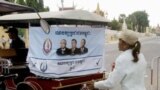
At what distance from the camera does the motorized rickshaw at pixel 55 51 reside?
6.55 meters

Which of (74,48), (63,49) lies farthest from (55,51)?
(74,48)

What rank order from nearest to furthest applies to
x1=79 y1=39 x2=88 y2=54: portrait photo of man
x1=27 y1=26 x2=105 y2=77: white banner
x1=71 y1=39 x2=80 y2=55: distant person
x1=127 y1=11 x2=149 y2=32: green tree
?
x1=27 y1=26 x2=105 y2=77: white banner → x1=71 y1=39 x2=80 y2=55: distant person → x1=79 y1=39 x2=88 y2=54: portrait photo of man → x1=127 y1=11 x2=149 y2=32: green tree

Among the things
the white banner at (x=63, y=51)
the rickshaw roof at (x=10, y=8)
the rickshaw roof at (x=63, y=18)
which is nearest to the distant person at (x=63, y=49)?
the white banner at (x=63, y=51)

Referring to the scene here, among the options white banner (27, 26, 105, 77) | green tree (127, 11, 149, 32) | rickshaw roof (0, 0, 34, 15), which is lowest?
green tree (127, 11, 149, 32)

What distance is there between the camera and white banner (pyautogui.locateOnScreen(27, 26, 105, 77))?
21.5 feet

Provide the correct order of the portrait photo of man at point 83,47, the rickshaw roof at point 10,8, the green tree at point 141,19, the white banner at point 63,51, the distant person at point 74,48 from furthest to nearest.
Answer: the green tree at point 141,19 < the rickshaw roof at point 10,8 < the portrait photo of man at point 83,47 < the distant person at point 74,48 < the white banner at point 63,51

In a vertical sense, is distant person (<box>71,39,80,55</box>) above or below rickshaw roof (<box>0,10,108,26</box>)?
below

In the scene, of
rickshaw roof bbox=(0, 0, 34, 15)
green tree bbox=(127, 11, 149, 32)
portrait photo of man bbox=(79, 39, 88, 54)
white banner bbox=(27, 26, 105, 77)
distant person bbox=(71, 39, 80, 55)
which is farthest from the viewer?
green tree bbox=(127, 11, 149, 32)

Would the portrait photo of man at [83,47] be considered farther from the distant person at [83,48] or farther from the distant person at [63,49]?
the distant person at [63,49]

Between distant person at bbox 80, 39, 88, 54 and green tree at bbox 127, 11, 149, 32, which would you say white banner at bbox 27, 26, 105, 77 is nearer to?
distant person at bbox 80, 39, 88, 54

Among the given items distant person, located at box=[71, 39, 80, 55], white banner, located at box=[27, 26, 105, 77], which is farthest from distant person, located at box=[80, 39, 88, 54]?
distant person, located at box=[71, 39, 80, 55]

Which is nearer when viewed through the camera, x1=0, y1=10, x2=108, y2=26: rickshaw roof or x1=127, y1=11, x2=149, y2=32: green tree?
x1=0, y1=10, x2=108, y2=26: rickshaw roof

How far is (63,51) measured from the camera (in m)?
6.64

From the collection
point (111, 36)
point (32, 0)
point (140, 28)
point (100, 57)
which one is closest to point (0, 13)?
point (100, 57)
